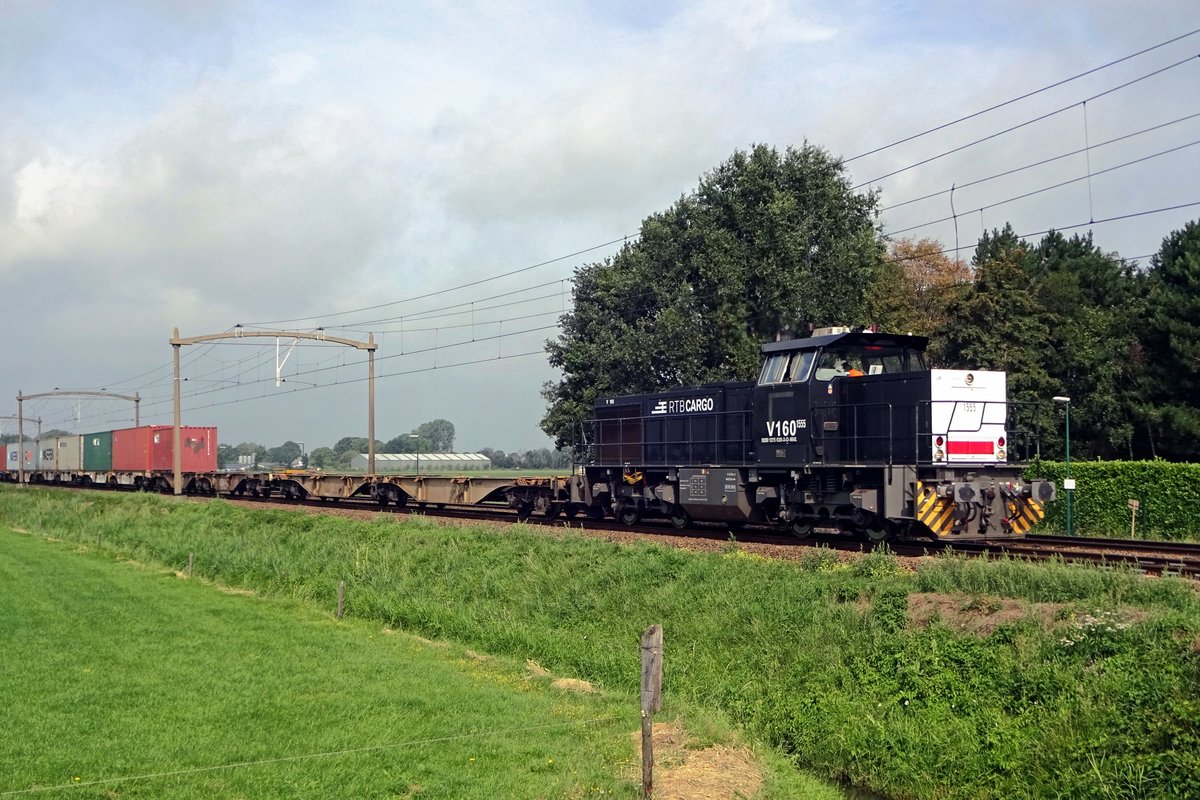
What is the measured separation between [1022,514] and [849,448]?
3282 mm

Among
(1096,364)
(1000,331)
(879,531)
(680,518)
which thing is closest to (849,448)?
(879,531)

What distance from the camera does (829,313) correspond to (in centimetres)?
3812

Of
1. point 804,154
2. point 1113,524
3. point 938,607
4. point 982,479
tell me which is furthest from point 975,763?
point 804,154

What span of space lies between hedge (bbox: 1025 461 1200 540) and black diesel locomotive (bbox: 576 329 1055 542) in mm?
6688

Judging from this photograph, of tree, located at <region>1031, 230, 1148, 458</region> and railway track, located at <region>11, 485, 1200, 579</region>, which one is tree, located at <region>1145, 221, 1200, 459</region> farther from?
railway track, located at <region>11, 485, 1200, 579</region>

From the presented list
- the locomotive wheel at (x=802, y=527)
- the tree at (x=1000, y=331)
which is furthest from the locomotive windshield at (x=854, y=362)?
the tree at (x=1000, y=331)

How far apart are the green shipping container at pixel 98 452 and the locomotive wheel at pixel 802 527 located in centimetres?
4763

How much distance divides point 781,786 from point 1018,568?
5656mm

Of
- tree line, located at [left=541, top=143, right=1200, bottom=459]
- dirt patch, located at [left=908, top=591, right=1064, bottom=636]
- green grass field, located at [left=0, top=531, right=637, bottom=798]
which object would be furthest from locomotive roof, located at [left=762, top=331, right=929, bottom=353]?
tree line, located at [left=541, top=143, right=1200, bottom=459]

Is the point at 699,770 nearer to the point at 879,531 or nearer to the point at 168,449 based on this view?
the point at 879,531

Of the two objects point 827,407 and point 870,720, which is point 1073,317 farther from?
point 870,720

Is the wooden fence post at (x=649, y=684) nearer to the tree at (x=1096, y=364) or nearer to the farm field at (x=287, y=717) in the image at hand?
the farm field at (x=287, y=717)

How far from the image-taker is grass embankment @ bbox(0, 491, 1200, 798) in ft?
31.0

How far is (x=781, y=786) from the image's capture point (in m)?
9.66
